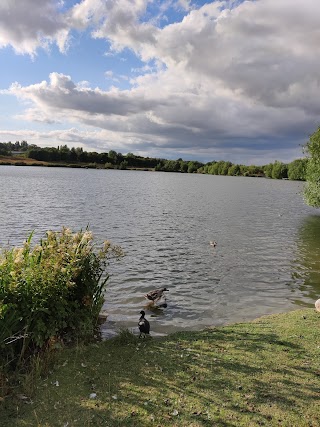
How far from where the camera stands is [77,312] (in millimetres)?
10250

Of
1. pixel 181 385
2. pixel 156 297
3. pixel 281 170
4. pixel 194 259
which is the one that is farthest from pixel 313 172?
pixel 281 170

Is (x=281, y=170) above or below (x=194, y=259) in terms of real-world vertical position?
above

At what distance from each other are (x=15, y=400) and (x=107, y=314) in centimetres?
669

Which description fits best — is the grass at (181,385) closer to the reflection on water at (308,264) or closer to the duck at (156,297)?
the duck at (156,297)

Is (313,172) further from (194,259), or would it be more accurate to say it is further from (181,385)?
(181,385)

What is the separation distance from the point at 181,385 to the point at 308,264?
61.3 feet

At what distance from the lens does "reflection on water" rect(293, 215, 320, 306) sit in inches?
701

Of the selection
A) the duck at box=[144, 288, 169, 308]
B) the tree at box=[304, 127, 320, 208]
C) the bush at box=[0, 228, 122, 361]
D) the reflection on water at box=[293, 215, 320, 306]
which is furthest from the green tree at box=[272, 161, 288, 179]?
the bush at box=[0, 228, 122, 361]

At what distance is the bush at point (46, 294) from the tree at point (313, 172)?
3913 centimetres

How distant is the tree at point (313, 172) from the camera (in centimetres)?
4338

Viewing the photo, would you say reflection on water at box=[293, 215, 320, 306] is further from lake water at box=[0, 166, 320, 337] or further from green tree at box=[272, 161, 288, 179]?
green tree at box=[272, 161, 288, 179]

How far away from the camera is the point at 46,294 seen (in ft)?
29.8

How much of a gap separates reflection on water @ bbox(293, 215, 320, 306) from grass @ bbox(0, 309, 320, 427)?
24.8ft

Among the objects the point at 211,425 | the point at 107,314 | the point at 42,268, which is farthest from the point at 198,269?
the point at 211,425
